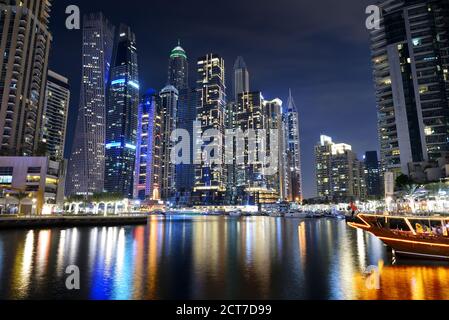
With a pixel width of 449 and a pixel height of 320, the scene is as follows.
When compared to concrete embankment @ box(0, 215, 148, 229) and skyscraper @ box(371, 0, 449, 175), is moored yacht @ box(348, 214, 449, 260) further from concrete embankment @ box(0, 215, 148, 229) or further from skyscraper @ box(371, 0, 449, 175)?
skyscraper @ box(371, 0, 449, 175)

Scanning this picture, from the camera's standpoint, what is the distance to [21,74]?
133m

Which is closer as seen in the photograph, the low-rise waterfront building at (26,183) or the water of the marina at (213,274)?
the water of the marina at (213,274)

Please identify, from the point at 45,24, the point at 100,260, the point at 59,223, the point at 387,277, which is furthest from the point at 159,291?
the point at 45,24

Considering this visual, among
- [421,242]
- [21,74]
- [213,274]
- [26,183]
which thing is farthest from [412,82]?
[21,74]

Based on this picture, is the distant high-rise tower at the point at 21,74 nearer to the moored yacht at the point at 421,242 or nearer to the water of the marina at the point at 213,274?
the water of the marina at the point at 213,274

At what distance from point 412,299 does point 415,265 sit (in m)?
13.9

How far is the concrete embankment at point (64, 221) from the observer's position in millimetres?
78000

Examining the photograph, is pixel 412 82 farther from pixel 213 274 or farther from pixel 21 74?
pixel 21 74

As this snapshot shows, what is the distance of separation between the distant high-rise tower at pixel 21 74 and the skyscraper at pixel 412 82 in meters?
153

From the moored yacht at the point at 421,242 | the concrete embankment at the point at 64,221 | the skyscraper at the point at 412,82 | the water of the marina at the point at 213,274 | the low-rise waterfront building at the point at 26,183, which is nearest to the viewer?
the water of the marina at the point at 213,274

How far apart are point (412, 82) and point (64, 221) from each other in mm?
141239

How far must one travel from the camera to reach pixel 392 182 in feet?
444

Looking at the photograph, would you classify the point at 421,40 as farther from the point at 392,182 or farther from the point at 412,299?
the point at 412,299

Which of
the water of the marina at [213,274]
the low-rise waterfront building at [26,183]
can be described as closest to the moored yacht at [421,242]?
the water of the marina at [213,274]
